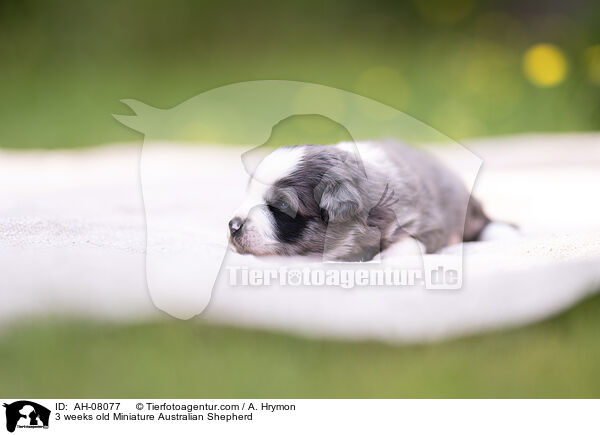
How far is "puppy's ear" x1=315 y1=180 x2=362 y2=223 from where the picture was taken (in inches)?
76.8

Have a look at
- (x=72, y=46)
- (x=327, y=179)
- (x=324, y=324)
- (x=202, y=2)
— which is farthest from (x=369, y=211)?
(x=72, y=46)

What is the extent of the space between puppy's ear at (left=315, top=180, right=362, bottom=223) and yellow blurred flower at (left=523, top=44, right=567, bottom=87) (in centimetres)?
73

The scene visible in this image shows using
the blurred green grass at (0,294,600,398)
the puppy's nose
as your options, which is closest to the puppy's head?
the puppy's nose

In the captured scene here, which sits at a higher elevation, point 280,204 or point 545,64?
point 545,64

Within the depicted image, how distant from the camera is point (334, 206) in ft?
6.42

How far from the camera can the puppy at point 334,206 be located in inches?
76.4

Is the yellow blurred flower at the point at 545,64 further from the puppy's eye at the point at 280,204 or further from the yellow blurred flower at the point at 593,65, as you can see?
the puppy's eye at the point at 280,204

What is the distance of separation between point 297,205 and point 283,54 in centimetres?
57

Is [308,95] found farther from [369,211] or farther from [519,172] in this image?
[519,172]
